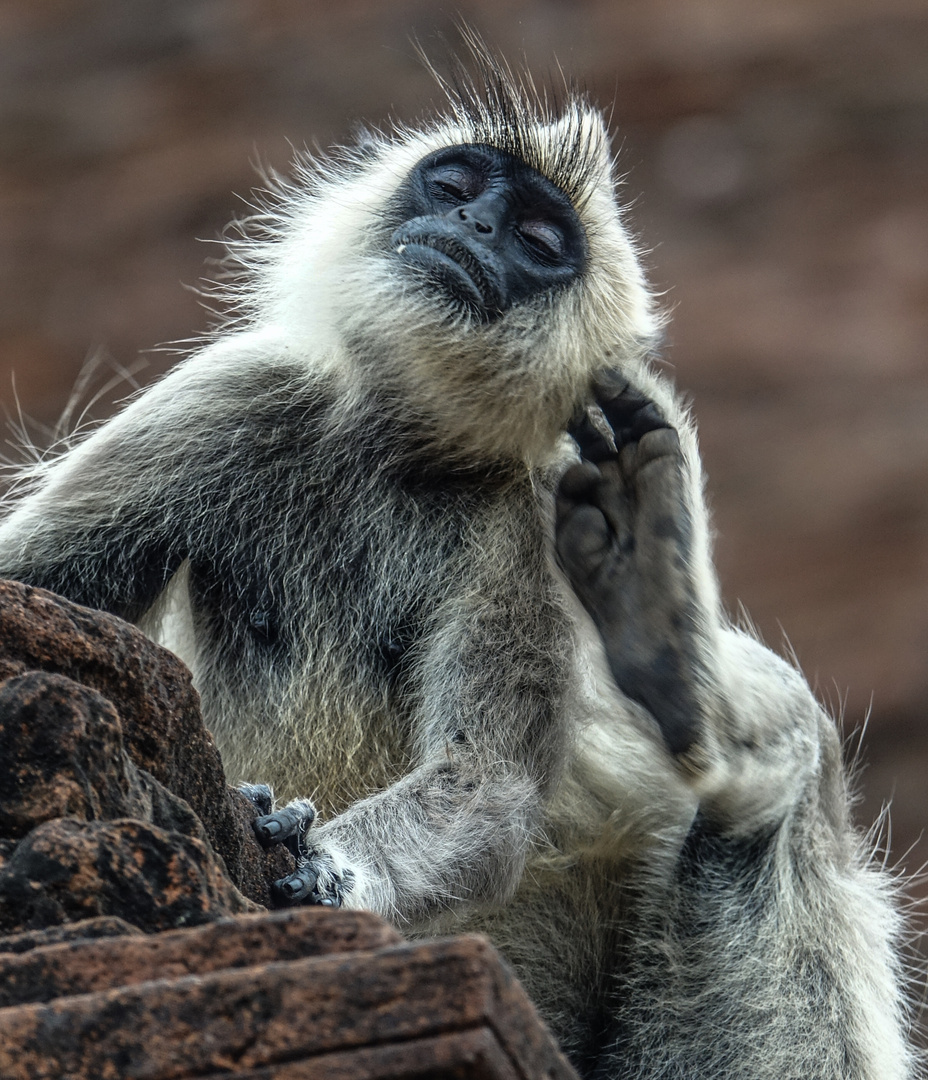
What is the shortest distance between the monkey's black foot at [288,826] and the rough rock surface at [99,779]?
267mm

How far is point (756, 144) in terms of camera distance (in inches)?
399

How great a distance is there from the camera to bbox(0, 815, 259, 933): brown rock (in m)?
1.57

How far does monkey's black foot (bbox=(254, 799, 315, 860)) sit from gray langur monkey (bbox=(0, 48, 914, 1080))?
0.89 ft

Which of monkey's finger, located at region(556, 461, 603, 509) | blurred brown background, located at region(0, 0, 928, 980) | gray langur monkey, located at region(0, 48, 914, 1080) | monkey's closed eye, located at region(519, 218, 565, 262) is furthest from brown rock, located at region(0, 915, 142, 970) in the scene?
blurred brown background, located at region(0, 0, 928, 980)

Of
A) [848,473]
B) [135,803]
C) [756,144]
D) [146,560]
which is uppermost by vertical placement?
[756,144]

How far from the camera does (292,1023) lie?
130 cm

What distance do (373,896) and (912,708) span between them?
6694mm

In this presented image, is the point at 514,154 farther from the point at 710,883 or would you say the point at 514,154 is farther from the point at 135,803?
the point at 135,803

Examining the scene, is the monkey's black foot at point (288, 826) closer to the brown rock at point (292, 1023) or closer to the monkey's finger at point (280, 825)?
the monkey's finger at point (280, 825)

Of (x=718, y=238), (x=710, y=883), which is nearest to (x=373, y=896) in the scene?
(x=710, y=883)

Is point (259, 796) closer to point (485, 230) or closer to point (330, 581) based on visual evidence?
point (330, 581)

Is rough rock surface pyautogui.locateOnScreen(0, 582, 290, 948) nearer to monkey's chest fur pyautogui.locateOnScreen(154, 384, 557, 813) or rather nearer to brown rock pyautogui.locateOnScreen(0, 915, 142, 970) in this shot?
brown rock pyautogui.locateOnScreen(0, 915, 142, 970)

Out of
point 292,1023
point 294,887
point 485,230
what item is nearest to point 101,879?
point 292,1023

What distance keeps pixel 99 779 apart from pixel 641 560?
1369 millimetres
